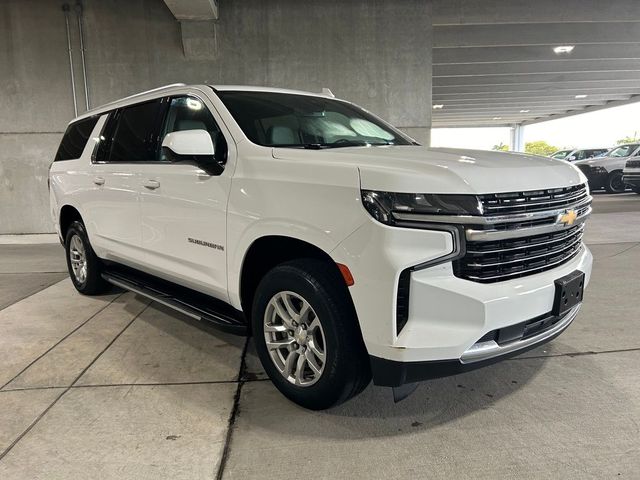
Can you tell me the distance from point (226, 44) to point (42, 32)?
3.69 meters

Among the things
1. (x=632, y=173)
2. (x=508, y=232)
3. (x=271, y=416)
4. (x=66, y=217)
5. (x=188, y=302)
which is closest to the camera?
(x=508, y=232)

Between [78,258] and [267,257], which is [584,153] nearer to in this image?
[78,258]

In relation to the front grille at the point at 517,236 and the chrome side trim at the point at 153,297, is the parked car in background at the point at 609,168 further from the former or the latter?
the chrome side trim at the point at 153,297

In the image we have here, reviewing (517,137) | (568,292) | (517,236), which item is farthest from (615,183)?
(517,137)

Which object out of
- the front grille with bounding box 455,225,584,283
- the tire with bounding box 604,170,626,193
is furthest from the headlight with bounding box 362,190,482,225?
the tire with bounding box 604,170,626,193

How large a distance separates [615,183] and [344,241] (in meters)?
18.5

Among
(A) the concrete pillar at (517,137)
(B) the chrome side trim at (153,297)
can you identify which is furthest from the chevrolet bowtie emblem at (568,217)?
(A) the concrete pillar at (517,137)

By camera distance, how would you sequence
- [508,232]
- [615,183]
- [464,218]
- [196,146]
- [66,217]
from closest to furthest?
[464,218], [508,232], [196,146], [66,217], [615,183]

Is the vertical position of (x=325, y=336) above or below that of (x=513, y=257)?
below

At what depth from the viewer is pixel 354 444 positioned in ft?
A: 7.90

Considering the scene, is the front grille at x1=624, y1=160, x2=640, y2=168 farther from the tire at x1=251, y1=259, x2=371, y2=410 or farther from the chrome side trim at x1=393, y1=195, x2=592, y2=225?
the tire at x1=251, y1=259, x2=371, y2=410

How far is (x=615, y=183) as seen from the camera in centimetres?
1733

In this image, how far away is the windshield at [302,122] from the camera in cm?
322

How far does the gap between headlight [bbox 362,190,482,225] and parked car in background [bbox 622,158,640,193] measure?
1580 cm
